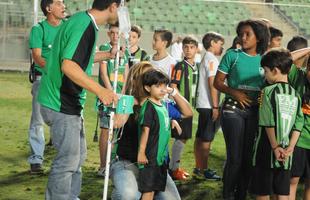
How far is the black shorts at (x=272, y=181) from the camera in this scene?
5.25m

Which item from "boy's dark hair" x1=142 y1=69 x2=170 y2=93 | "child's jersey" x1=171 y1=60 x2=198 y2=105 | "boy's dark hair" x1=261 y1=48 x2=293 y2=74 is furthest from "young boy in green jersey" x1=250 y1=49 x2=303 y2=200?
"child's jersey" x1=171 y1=60 x2=198 y2=105

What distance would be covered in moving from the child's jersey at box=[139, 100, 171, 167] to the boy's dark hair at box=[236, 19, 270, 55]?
1312mm

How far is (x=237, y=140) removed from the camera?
5.91 metres

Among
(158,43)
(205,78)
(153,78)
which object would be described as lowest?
(205,78)

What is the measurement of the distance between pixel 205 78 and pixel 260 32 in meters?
1.97

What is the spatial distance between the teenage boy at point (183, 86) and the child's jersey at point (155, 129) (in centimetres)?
215

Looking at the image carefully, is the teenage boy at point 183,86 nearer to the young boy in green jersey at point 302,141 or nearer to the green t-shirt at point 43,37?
the green t-shirt at point 43,37

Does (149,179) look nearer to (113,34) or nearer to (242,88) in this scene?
(242,88)

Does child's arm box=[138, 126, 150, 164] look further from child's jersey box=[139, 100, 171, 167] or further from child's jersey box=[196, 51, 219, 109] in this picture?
child's jersey box=[196, 51, 219, 109]

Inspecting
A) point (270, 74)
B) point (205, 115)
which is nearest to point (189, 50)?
point (205, 115)

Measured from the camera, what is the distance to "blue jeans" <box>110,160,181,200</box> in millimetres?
4688

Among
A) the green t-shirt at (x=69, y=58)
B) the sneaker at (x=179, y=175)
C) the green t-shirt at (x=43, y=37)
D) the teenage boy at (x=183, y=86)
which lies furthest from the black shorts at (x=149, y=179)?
the green t-shirt at (x=43, y=37)

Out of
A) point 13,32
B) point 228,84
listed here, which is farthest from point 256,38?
point 13,32

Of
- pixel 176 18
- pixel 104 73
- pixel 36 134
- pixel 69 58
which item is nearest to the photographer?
pixel 69 58
